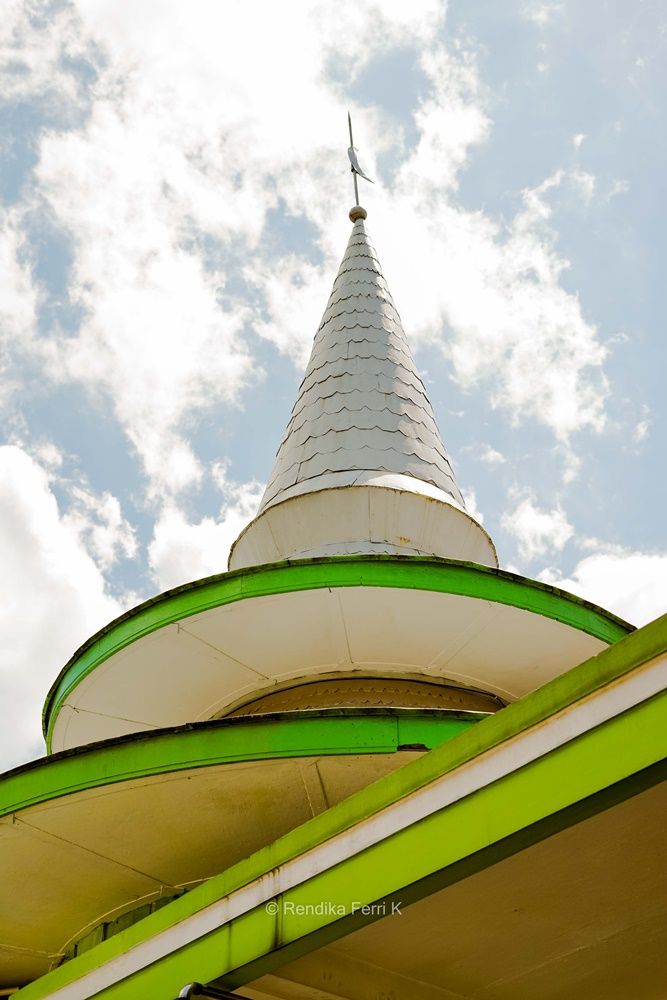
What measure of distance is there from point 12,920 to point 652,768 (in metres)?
5.82


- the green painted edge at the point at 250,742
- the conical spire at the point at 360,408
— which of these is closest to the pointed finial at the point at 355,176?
the conical spire at the point at 360,408

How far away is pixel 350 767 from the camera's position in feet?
19.3

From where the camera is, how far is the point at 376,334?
12.6 m

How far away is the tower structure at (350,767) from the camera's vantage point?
305 centimetres

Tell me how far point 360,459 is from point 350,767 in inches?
205

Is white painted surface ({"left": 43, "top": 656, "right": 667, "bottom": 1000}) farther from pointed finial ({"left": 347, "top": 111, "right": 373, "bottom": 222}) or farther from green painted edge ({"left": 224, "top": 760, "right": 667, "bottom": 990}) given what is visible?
pointed finial ({"left": 347, "top": 111, "right": 373, "bottom": 222})

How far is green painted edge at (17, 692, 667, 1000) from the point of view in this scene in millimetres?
2721

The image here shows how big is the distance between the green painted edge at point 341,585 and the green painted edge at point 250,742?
1971 mm

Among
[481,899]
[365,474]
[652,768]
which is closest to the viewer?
[652,768]

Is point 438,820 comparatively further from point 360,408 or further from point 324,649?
point 360,408

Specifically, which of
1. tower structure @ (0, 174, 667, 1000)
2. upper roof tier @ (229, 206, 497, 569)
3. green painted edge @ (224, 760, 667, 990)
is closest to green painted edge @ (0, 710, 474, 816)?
tower structure @ (0, 174, 667, 1000)

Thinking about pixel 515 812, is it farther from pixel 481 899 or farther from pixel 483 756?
pixel 481 899

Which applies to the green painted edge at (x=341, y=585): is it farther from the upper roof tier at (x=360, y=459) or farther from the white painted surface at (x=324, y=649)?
the upper roof tier at (x=360, y=459)

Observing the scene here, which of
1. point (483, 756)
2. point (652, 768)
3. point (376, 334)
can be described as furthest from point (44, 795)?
point (376, 334)
